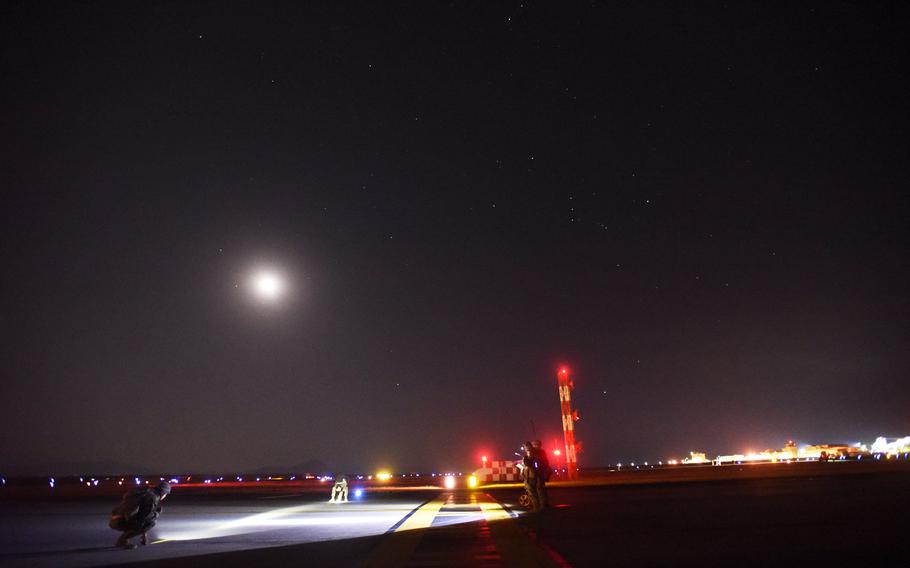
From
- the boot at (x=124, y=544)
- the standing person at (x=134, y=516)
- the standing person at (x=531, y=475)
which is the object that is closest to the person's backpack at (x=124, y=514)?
the standing person at (x=134, y=516)

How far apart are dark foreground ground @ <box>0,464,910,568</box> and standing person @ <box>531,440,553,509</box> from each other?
1.59 feet

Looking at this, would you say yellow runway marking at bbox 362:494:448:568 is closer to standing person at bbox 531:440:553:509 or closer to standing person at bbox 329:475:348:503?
standing person at bbox 531:440:553:509

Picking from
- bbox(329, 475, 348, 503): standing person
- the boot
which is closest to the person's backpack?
the boot

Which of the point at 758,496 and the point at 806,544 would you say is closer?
the point at 806,544

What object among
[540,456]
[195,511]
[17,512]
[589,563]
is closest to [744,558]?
[589,563]

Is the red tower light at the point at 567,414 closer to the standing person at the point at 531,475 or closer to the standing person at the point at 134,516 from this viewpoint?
the standing person at the point at 531,475

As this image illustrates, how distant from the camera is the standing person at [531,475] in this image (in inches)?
856

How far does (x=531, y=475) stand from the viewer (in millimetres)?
22109

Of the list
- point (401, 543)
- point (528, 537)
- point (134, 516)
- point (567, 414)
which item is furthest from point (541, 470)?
point (567, 414)

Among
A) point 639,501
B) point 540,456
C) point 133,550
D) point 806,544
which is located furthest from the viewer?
point 639,501

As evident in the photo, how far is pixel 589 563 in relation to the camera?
33.8ft

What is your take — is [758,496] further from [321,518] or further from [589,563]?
[589,563]

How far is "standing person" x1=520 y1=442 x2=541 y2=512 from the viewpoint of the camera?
2175 cm

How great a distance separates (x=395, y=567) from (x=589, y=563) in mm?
2870
